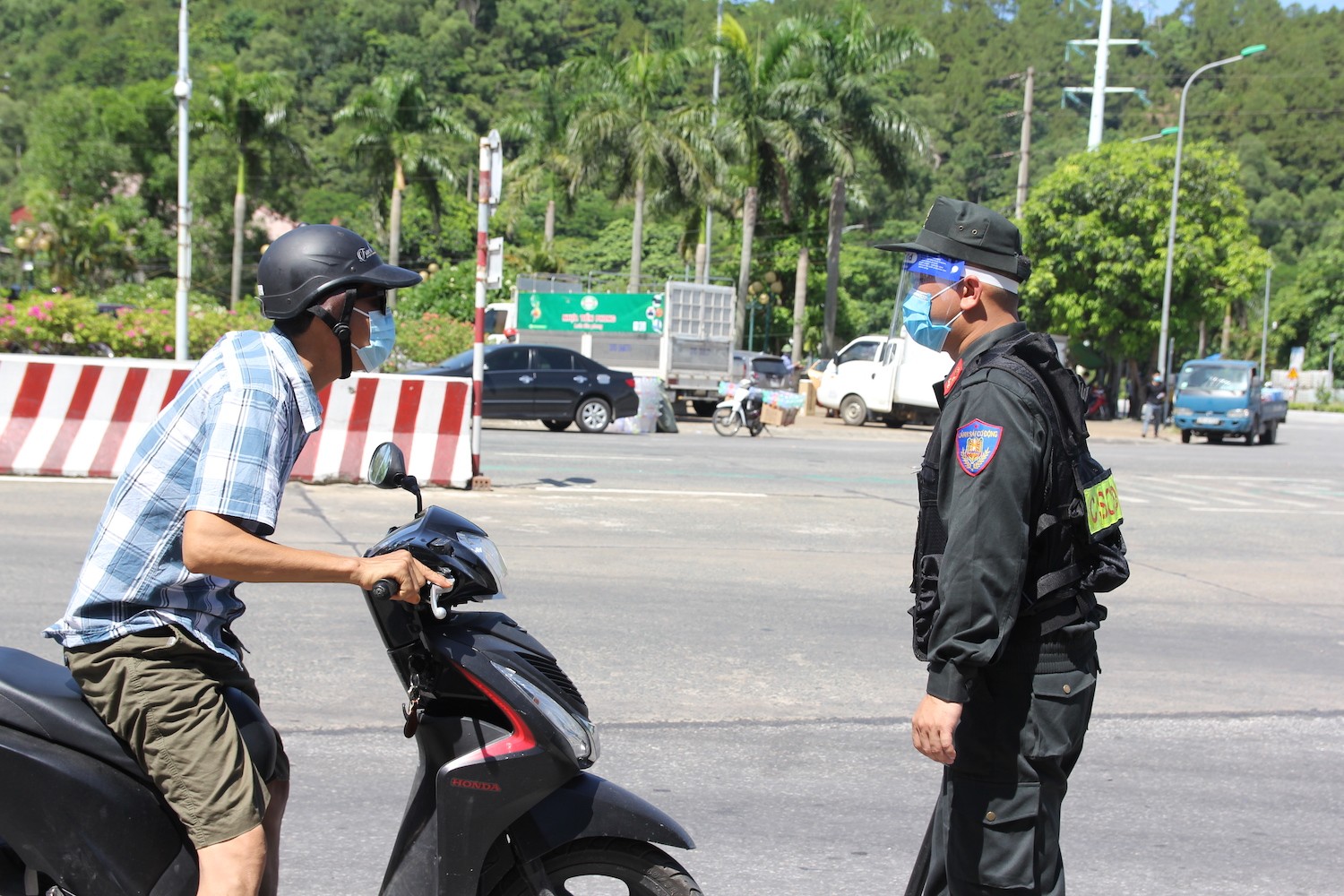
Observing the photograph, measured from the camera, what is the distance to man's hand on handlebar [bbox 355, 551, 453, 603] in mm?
2600

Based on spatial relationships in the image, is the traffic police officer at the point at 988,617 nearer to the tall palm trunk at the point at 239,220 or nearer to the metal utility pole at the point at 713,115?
the metal utility pole at the point at 713,115

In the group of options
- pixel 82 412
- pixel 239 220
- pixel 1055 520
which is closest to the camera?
pixel 1055 520

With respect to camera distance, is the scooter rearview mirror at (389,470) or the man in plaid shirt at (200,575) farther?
the scooter rearview mirror at (389,470)

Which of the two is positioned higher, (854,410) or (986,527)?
(986,527)

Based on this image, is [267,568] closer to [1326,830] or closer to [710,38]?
[1326,830]

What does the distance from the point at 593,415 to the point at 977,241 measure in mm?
19766

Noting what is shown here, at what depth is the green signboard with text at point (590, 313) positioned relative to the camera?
96.8ft

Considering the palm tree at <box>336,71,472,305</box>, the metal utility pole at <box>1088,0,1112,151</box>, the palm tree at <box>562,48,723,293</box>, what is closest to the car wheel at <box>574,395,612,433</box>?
the palm tree at <box>562,48,723,293</box>

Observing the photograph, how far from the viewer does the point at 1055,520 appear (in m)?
2.73

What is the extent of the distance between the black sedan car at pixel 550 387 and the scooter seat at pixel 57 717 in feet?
62.7

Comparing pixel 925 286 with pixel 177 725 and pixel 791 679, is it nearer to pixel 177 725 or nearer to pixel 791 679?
pixel 177 725

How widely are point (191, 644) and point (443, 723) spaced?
1.83 feet

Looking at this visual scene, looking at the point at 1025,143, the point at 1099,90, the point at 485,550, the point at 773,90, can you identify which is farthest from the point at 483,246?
the point at 1099,90

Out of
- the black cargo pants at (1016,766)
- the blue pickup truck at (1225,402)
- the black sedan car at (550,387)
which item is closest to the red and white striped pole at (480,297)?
the black sedan car at (550,387)
